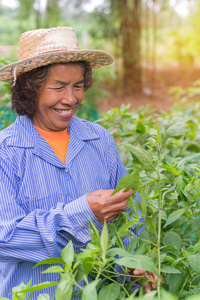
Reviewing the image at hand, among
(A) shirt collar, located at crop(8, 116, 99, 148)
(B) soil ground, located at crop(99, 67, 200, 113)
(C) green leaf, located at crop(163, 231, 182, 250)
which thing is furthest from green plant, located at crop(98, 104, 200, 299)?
(B) soil ground, located at crop(99, 67, 200, 113)

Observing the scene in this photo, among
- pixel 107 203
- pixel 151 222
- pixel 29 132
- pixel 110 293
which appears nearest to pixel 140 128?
pixel 29 132

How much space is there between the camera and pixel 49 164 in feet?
5.19

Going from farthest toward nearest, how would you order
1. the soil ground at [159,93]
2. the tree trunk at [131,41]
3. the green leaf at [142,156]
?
the tree trunk at [131,41], the soil ground at [159,93], the green leaf at [142,156]

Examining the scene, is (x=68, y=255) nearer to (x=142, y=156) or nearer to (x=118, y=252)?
(x=118, y=252)

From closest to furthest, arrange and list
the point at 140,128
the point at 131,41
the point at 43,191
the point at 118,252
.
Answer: the point at 118,252 < the point at 43,191 < the point at 140,128 < the point at 131,41

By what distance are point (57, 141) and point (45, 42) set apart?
1.32 ft

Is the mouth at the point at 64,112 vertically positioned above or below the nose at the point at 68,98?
below

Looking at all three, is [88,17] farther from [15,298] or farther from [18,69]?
[15,298]

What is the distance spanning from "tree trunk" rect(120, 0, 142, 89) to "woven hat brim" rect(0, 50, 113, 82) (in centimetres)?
739

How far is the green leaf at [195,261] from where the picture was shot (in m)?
1.09

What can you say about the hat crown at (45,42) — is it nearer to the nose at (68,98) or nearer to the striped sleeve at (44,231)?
the nose at (68,98)

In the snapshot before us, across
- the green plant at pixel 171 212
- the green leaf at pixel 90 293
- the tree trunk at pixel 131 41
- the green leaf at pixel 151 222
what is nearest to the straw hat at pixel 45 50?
the green plant at pixel 171 212

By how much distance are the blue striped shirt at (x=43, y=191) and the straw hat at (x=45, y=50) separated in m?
0.21

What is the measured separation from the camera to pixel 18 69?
5.54ft
